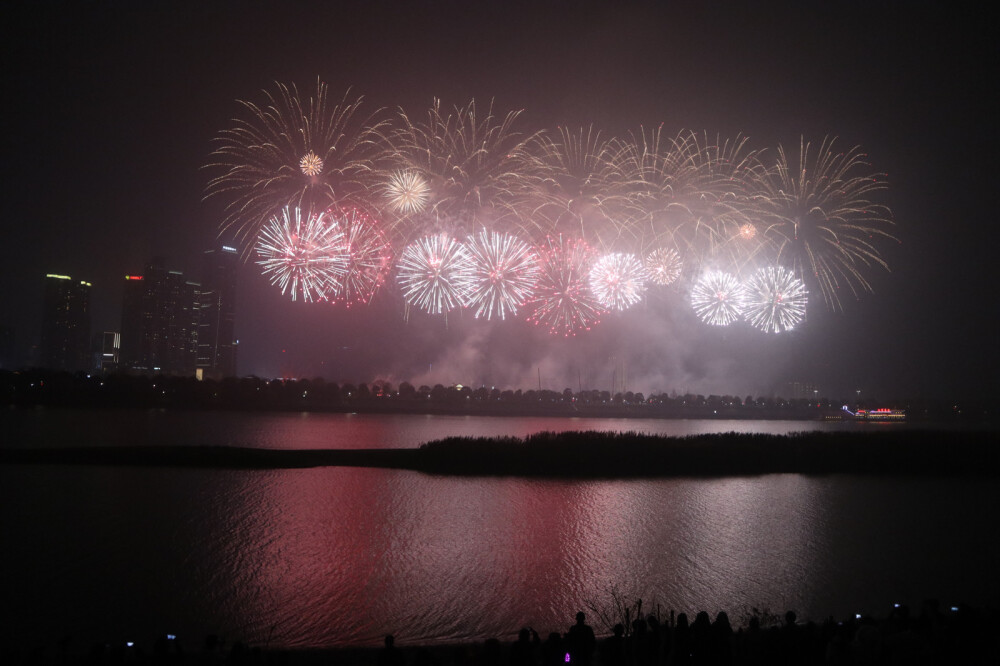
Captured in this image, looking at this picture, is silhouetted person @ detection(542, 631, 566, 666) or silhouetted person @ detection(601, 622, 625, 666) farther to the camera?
silhouetted person @ detection(601, 622, 625, 666)

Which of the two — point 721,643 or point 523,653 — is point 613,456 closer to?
point 721,643

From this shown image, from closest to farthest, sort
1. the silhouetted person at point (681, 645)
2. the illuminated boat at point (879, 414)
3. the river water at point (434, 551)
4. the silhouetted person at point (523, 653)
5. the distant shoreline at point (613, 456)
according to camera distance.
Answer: the silhouetted person at point (523, 653) < the silhouetted person at point (681, 645) < the river water at point (434, 551) < the distant shoreline at point (613, 456) < the illuminated boat at point (879, 414)

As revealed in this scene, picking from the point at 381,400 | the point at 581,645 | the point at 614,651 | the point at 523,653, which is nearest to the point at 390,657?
the point at 523,653

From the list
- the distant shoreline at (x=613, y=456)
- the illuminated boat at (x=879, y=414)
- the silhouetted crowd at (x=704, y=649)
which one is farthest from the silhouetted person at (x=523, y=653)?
the illuminated boat at (x=879, y=414)

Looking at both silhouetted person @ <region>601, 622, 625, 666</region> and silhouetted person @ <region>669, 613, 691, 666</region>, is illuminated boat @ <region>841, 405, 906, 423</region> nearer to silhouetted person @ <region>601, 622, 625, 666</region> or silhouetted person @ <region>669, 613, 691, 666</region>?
silhouetted person @ <region>669, 613, 691, 666</region>

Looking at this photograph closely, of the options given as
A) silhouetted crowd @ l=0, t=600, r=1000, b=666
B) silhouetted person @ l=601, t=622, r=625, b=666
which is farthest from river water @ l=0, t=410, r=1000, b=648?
silhouetted person @ l=601, t=622, r=625, b=666

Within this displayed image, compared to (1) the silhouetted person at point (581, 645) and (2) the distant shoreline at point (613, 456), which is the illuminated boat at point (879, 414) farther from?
(1) the silhouetted person at point (581, 645)
